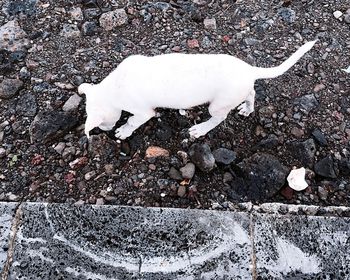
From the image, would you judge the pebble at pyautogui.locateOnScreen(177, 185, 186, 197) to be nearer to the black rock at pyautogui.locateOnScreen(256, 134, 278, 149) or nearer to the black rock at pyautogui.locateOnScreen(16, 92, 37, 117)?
the black rock at pyautogui.locateOnScreen(256, 134, 278, 149)

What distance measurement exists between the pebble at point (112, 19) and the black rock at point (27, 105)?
0.85m

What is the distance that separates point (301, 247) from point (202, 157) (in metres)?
0.87

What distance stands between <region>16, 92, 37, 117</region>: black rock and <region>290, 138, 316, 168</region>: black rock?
70.0 inches

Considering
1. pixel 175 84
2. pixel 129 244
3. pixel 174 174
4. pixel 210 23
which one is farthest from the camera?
pixel 210 23

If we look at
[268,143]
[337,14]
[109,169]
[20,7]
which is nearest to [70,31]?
[20,7]

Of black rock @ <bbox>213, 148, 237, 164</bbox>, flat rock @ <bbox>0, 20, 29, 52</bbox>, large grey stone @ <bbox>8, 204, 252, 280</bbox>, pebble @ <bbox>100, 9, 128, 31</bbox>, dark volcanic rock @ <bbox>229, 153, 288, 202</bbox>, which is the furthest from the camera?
pebble @ <bbox>100, 9, 128, 31</bbox>

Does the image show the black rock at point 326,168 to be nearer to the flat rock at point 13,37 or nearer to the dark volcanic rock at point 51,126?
the dark volcanic rock at point 51,126

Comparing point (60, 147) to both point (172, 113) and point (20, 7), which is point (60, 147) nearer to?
point (172, 113)

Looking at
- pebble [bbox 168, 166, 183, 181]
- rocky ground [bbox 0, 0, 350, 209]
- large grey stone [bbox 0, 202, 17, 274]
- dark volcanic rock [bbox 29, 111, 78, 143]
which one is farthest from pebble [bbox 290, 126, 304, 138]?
large grey stone [bbox 0, 202, 17, 274]

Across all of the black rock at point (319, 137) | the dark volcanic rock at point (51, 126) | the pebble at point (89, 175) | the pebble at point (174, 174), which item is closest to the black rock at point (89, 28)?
the dark volcanic rock at point (51, 126)

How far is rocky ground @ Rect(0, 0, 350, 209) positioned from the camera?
3.27 m

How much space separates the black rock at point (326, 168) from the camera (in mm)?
3377

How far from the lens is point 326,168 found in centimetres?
339

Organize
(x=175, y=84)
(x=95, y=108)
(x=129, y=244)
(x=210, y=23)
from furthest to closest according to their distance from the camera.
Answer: (x=210, y=23)
(x=95, y=108)
(x=175, y=84)
(x=129, y=244)
